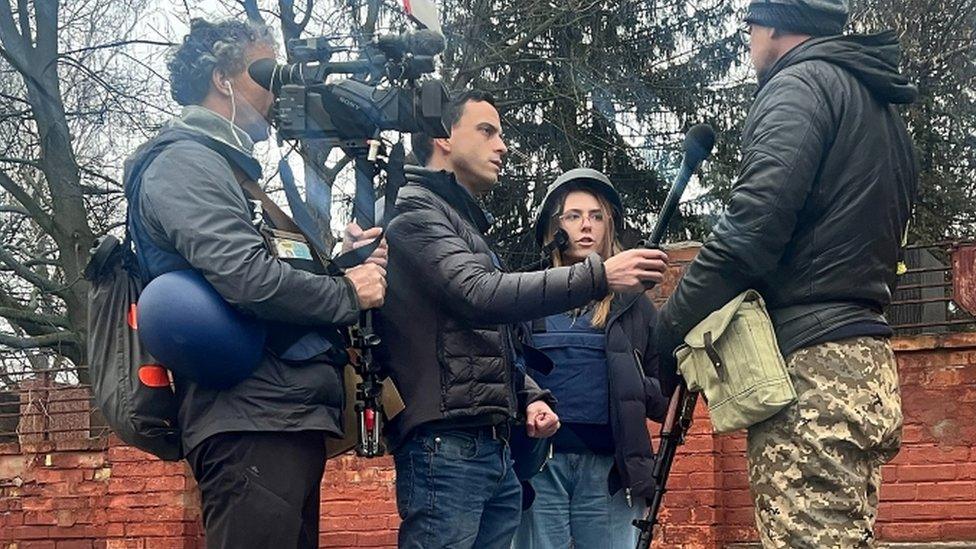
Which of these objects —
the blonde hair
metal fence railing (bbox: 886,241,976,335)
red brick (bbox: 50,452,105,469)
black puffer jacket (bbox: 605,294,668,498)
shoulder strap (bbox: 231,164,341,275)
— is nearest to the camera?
shoulder strap (bbox: 231,164,341,275)

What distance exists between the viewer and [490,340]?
3.58 meters

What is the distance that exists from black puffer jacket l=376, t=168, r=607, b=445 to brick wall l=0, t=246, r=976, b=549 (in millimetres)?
3652

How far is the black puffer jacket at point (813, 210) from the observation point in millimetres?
3143

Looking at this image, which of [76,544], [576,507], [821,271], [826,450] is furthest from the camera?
[76,544]

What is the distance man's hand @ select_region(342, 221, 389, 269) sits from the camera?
344cm

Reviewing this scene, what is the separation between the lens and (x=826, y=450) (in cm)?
307

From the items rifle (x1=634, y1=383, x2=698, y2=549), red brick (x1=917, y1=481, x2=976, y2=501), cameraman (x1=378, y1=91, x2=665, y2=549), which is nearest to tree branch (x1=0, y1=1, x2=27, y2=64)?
red brick (x1=917, y1=481, x2=976, y2=501)

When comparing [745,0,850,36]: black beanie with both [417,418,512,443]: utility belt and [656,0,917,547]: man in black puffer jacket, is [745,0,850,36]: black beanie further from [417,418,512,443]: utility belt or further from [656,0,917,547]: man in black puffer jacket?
[417,418,512,443]: utility belt

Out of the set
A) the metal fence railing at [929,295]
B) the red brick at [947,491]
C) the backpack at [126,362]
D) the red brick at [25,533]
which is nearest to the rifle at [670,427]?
the backpack at [126,362]

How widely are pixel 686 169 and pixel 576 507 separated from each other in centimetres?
119

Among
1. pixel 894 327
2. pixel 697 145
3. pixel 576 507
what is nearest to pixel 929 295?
pixel 894 327

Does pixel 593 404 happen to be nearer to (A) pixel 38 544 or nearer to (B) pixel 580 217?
(B) pixel 580 217

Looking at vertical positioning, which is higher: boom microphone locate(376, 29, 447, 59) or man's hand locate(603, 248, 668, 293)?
boom microphone locate(376, 29, 447, 59)

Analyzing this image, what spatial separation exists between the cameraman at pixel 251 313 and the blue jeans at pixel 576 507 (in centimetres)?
96
